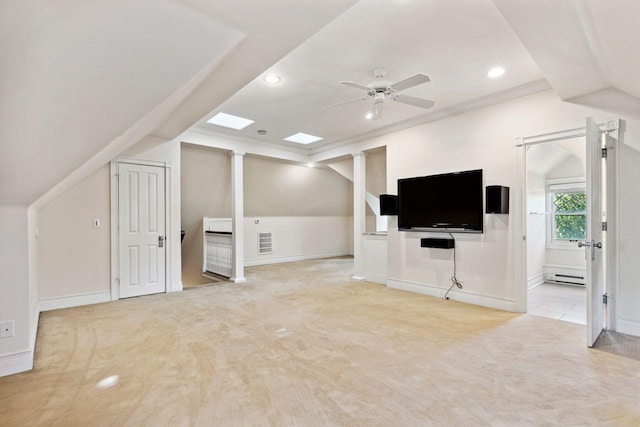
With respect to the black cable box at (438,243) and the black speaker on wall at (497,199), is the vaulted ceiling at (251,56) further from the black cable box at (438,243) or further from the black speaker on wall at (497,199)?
the black cable box at (438,243)

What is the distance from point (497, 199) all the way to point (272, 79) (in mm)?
3061

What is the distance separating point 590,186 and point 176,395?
3.79m

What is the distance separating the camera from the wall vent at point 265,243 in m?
8.15

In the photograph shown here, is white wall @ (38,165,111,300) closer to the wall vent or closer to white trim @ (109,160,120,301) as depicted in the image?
white trim @ (109,160,120,301)

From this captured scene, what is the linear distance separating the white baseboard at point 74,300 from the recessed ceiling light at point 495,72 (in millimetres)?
5711

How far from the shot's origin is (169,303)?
4.40m

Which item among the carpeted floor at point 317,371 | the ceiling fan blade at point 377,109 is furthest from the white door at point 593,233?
the ceiling fan blade at point 377,109

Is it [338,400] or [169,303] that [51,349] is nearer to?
[169,303]

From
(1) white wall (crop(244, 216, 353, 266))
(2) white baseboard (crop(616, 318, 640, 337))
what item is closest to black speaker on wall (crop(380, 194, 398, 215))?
(2) white baseboard (crop(616, 318, 640, 337))

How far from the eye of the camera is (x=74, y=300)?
14.0 ft

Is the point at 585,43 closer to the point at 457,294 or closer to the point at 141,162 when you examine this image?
the point at 457,294

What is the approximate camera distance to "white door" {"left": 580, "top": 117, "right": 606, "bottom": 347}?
283 cm

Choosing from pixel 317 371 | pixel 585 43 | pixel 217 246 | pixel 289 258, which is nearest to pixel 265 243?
pixel 289 258

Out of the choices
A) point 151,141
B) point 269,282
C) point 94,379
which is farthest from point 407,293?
point 151,141
